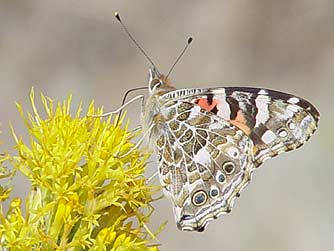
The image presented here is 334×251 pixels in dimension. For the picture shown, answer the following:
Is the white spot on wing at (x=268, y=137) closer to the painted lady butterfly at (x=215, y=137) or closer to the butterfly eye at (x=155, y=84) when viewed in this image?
the painted lady butterfly at (x=215, y=137)

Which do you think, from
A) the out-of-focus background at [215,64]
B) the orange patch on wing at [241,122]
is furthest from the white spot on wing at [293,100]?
the out-of-focus background at [215,64]

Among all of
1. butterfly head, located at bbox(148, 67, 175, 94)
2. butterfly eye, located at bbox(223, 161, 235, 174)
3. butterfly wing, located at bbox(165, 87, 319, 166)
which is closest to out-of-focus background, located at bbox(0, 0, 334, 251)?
butterfly head, located at bbox(148, 67, 175, 94)

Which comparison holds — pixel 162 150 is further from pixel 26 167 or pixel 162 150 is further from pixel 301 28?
pixel 301 28

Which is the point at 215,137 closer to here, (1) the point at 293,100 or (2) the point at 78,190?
(1) the point at 293,100

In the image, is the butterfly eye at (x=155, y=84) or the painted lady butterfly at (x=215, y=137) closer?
the painted lady butterfly at (x=215, y=137)

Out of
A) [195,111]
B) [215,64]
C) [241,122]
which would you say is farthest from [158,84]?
[215,64]

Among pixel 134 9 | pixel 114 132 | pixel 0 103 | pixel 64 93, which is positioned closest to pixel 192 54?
pixel 134 9
